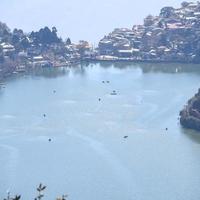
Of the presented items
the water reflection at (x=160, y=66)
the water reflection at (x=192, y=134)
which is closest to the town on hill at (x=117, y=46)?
the water reflection at (x=160, y=66)

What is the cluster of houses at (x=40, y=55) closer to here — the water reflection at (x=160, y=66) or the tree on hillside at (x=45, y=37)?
the tree on hillside at (x=45, y=37)

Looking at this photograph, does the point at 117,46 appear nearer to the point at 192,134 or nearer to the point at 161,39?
the point at 161,39

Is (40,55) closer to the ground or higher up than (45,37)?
closer to the ground

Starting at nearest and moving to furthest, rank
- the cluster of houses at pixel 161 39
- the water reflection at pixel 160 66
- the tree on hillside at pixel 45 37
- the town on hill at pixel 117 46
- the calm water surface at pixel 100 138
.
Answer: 1. the calm water surface at pixel 100 138
2. the water reflection at pixel 160 66
3. the town on hill at pixel 117 46
4. the cluster of houses at pixel 161 39
5. the tree on hillside at pixel 45 37

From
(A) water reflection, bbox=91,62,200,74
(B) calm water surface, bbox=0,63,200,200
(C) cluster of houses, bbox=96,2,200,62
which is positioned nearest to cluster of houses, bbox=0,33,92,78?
(C) cluster of houses, bbox=96,2,200,62

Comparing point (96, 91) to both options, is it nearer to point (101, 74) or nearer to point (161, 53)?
point (101, 74)

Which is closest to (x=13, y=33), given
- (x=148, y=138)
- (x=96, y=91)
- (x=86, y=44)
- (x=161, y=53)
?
(x=86, y=44)

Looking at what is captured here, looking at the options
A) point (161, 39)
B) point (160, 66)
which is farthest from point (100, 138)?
point (161, 39)
